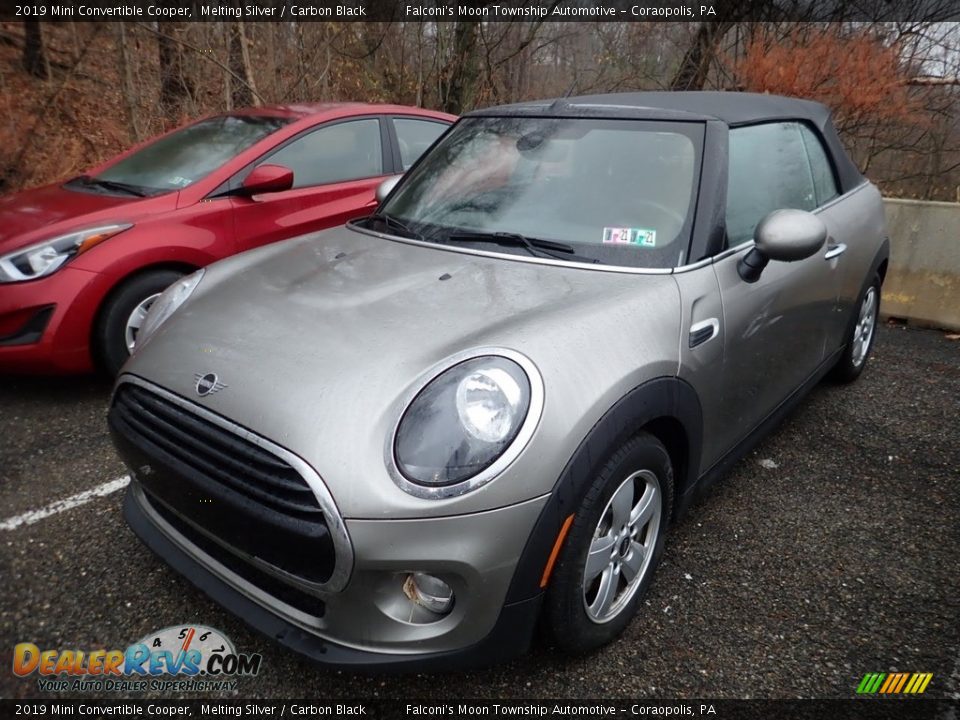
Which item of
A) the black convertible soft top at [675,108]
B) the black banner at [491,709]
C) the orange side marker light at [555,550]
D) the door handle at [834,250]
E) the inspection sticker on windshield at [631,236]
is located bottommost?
the black banner at [491,709]

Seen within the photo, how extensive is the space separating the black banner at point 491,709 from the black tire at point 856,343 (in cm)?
223

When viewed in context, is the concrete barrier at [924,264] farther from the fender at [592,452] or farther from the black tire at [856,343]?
the fender at [592,452]

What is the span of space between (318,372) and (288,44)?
9970mm

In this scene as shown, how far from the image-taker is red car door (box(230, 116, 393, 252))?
13.1ft

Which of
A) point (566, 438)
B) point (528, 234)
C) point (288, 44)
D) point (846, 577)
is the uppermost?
point (288, 44)

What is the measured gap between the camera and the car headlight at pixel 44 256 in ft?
10.9

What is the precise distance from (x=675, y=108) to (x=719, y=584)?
5.98 feet

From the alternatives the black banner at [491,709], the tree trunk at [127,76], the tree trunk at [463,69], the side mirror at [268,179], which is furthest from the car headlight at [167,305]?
the tree trunk at [463,69]

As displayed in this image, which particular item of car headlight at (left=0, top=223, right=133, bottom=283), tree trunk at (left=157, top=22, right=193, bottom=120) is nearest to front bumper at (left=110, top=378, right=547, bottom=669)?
car headlight at (left=0, top=223, right=133, bottom=283)

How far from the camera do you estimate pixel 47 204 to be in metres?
3.84

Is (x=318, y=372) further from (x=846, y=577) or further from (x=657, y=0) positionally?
(x=657, y=0)

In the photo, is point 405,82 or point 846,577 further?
point 405,82

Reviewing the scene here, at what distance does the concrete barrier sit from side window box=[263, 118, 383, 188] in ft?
13.7

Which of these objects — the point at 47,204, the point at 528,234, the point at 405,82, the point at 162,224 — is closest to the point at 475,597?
the point at 528,234
